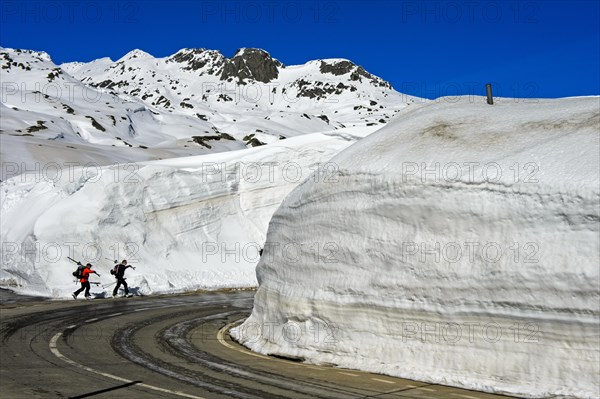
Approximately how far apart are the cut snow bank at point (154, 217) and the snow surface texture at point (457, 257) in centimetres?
1438

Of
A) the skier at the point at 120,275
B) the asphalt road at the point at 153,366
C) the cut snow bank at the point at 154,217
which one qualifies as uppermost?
the cut snow bank at the point at 154,217

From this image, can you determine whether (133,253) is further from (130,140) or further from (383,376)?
(130,140)

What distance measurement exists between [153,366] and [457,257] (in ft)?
17.3

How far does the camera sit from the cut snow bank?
25859 millimetres

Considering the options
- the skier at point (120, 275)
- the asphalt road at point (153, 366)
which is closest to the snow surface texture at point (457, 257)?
the asphalt road at point (153, 366)

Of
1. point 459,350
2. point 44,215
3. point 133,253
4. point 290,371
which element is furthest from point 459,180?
Result: point 44,215

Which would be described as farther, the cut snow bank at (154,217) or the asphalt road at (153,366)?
the cut snow bank at (154,217)

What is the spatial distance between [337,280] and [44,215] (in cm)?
1900

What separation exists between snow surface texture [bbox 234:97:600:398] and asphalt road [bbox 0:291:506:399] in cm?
63

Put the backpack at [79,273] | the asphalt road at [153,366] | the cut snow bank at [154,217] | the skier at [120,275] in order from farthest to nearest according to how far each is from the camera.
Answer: the cut snow bank at [154,217] → the skier at [120,275] → the backpack at [79,273] → the asphalt road at [153,366]

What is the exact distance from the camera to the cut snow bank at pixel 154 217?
84.8 ft

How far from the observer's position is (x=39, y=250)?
84.0ft

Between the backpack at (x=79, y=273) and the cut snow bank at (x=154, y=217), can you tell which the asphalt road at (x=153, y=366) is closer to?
the backpack at (x=79, y=273)

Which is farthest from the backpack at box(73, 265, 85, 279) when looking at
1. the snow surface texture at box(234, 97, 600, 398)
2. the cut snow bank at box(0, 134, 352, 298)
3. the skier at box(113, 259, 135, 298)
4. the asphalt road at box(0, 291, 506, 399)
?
the snow surface texture at box(234, 97, 600, 398)
